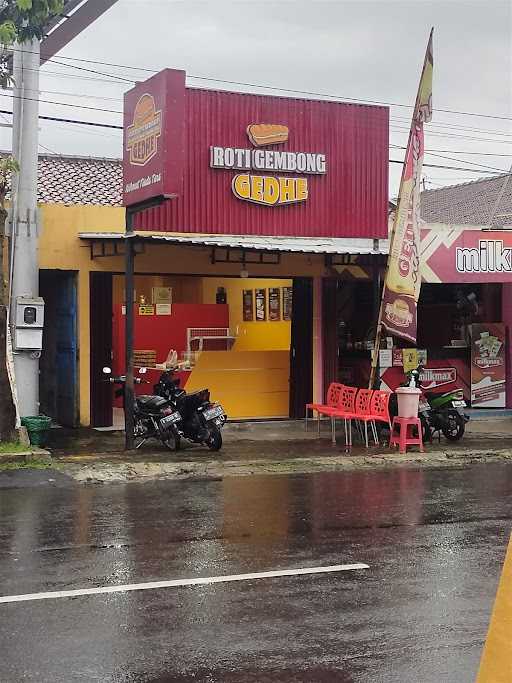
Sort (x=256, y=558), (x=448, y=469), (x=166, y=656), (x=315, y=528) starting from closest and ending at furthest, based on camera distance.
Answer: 1. (x=166, y=656)
2. (x=256, y=558)
3. (x=315, y=528)
4. (x=448, y=469)

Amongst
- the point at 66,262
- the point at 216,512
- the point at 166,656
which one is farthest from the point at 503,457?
the point at 166,656

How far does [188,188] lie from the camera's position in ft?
48.9

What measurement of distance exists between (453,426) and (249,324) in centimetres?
533

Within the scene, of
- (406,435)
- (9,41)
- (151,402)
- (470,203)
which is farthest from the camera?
(470,203)

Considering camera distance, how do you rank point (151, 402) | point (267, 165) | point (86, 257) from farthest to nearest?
point (86, 257) → point (267, 165) → point (151, 402)

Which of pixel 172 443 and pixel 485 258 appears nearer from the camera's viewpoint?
pixel 172 443

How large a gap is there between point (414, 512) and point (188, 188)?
731 centimetres

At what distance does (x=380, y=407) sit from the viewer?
47.4ft

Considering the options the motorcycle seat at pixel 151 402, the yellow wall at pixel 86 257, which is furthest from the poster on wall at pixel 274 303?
the motorcycle seat at pixel 151 402

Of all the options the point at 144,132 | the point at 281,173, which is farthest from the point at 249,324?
the point at 144,132

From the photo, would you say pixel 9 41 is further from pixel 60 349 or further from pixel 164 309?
pixel 164 309

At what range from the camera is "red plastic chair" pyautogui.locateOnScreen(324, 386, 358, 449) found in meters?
14.5

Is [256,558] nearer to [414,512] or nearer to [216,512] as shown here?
[216,512]

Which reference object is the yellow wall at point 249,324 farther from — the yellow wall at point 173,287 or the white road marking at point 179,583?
the white road marking at point 179,583
